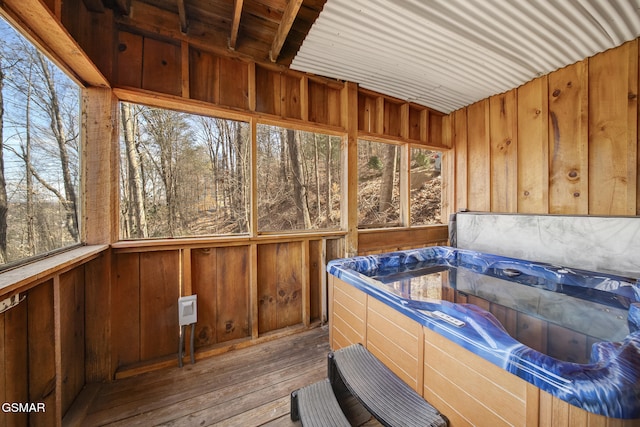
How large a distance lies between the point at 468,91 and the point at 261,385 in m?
3.77

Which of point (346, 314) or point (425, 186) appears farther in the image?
point (425, 186)

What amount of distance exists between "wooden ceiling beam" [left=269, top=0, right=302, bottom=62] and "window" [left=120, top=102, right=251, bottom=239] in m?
0.71

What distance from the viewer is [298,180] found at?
9.99 feet

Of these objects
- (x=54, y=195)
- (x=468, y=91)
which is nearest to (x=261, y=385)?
(x=54, y=195)

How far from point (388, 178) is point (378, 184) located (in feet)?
0.57

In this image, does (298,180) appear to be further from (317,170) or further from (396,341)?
(396,341)

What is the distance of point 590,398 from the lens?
0.64 meters

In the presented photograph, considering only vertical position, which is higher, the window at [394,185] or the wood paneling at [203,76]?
the wood paneling at [203,76]

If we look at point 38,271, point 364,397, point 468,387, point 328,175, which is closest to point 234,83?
point 328,175

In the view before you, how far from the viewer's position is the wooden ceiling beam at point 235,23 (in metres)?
1.68

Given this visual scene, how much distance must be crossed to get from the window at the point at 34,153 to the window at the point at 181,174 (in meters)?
0.36

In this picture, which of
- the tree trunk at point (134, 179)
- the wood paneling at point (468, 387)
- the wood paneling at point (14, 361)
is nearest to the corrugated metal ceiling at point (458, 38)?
the tree trunk at point (134, 179)

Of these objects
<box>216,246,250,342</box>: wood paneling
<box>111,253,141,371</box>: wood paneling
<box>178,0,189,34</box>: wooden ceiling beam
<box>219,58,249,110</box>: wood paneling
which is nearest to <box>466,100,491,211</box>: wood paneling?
<box>219,58,249,110</box>: wood paneling

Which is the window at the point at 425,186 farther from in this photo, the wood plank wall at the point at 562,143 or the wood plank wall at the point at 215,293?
the wood plank wall at the point at 215,293
